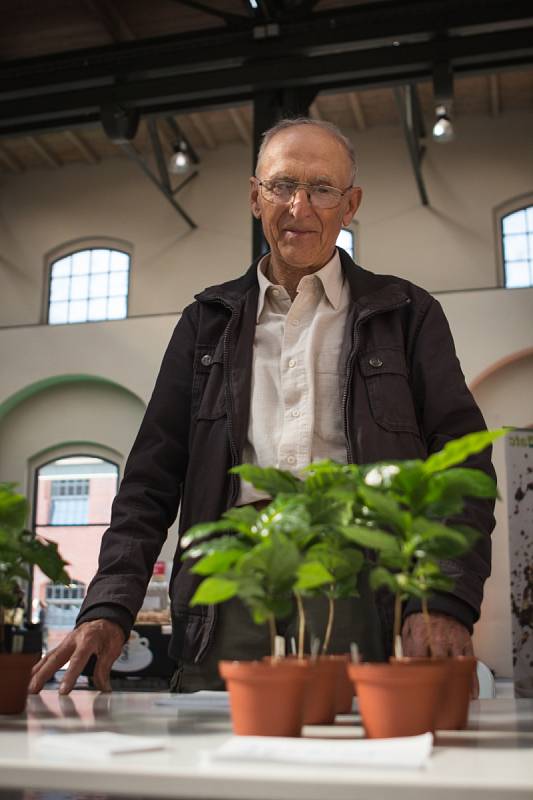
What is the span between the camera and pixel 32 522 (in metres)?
13.0

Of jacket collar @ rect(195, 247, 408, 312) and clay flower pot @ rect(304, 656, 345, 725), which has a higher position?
jacket collar @ rect(195, 247, 408, 312)

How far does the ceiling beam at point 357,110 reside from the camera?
39.1ft

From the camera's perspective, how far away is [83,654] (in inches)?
60.2

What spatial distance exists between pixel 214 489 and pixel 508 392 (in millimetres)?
9816

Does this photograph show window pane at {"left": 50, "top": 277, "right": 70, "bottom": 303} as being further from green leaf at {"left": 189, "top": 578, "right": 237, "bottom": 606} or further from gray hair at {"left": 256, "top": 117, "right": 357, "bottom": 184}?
green leaf at {"left": 189, "top": 578, "right": 237, "bottom": 606}

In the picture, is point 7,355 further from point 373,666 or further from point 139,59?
point 373,666

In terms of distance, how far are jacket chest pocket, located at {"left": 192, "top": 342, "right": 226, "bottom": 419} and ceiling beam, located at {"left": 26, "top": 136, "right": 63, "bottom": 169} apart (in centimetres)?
1184

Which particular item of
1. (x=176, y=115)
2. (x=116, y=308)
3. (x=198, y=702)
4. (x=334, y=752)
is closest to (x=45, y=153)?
(x=116, y=308)

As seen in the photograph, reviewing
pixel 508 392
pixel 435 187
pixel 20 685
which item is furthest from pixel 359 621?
pixel 435 187

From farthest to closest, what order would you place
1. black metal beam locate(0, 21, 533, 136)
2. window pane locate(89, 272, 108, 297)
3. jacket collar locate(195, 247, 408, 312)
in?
A: 1. window pane locate(89, 272, 108, 297)
2. black metal beam locate(0, 21, 533, 136)
3. jacket collar locate(195, 247, 408, 312)

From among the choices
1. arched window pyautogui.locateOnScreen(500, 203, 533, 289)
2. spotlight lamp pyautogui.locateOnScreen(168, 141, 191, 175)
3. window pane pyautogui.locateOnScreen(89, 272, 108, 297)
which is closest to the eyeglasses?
spotlight lamp pyautogui.locateOnScreen(168, 141, 191, 175)

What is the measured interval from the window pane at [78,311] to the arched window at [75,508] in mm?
1920

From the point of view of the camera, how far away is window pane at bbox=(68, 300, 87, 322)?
1338cm

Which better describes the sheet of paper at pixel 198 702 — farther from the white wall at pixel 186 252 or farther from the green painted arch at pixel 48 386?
the green painted arch at pixel 48 386
